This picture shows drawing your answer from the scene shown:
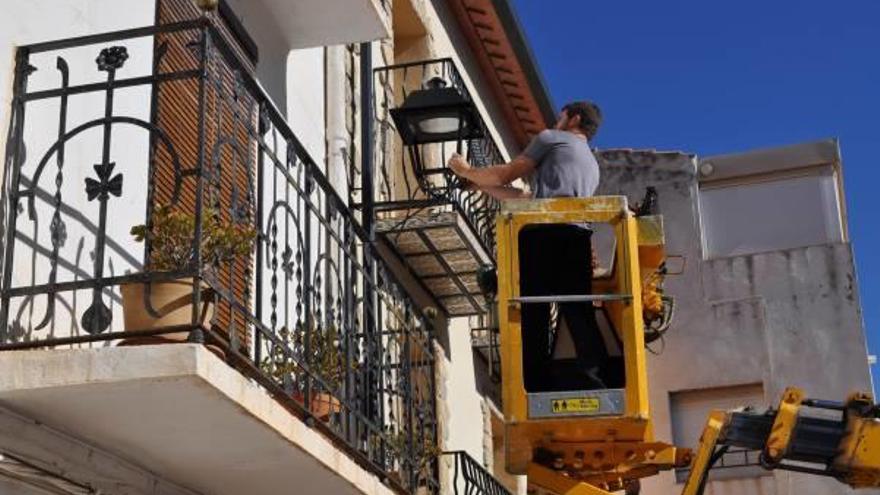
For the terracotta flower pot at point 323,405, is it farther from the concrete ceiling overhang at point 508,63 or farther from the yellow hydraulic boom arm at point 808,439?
the concrete ceiling overhang at point 508,63

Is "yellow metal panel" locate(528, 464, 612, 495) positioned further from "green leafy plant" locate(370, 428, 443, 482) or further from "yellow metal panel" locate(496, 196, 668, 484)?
"green leafy plant" locate(370, 428, 443, 482)

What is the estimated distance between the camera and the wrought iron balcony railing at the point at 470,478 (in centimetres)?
1162

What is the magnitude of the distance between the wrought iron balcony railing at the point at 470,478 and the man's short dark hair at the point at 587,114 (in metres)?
3.84

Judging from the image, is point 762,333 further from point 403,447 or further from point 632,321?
point 632,321

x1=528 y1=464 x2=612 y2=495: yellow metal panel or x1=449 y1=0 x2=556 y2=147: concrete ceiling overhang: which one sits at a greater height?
x1=449 y1=0 x2=556 y2=147: concrete ceiling overhang

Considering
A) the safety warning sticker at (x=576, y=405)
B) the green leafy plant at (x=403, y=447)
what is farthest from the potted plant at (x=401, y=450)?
the safety warning sticker at (x=576, y=405)

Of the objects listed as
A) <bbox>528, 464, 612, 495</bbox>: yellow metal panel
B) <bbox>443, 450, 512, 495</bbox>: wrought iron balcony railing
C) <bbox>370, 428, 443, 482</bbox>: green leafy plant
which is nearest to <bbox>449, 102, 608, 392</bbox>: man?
<bbox>528, 464, 612, 495</bbox>: yellow metal panel

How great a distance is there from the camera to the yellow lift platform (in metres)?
7.30

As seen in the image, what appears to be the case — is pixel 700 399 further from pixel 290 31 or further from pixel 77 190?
pixel 77 190

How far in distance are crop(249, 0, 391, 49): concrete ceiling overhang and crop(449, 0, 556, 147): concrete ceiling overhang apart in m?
4.94

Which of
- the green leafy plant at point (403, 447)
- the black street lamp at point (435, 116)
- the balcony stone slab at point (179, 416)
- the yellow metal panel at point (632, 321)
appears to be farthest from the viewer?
the black street lamp at point (435, 116)

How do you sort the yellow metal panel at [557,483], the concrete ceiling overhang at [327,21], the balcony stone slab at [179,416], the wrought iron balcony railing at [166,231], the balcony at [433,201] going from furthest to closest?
the balcony at [433,201]
the concrete ceiling overhang at [327,21]
the yellow metal panel at [557,483]
the wrought iron balcony railing at [166,231]
the balcony stone slab at [179,416]

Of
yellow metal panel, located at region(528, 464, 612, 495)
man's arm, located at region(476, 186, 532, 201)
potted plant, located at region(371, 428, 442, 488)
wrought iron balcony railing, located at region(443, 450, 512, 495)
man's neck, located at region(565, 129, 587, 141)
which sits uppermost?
man's neck, located at region(565, 129, 587, 141)

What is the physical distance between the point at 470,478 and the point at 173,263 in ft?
20.2
